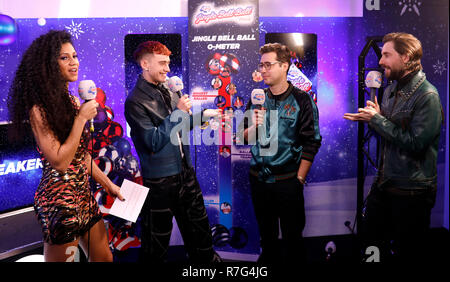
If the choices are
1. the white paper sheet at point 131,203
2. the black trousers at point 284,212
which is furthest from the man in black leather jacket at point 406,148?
the white paper sheet at point 131,203

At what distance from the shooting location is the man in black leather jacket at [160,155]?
227 cm

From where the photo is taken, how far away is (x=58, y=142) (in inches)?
77.4

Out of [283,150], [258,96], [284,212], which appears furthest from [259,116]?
[284,212]

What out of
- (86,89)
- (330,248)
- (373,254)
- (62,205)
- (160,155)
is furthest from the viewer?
(330,248)

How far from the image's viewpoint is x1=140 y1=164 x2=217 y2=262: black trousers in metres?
2.38

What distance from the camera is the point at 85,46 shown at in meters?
2.78

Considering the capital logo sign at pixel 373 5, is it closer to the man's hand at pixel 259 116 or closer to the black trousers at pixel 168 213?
the man's hand at pixel 259 116

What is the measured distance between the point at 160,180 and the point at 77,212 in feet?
1.94

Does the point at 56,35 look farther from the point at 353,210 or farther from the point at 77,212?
the point at 353,210

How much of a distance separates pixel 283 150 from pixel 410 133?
2.77 ft

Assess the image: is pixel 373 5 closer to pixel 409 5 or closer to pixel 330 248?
pixel 409 5

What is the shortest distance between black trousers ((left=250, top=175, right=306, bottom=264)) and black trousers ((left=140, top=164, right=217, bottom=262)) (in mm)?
443

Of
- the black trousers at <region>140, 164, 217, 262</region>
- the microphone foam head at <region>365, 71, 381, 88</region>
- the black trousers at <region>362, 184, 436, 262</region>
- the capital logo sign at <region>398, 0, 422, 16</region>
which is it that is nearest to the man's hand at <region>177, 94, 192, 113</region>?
the black trousers at <region>140, 164, 217, 262</region>

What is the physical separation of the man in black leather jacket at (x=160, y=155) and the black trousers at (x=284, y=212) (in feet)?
1.49
